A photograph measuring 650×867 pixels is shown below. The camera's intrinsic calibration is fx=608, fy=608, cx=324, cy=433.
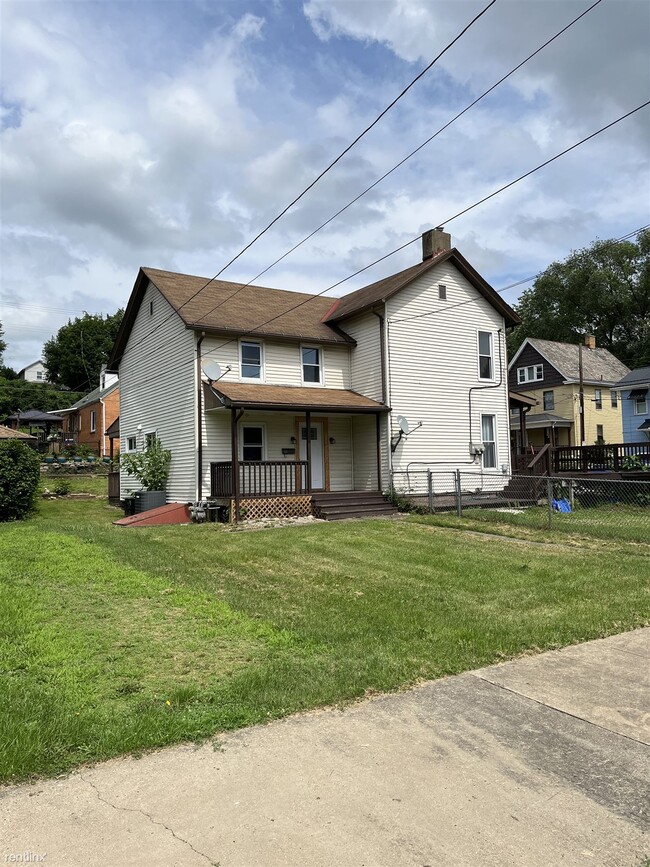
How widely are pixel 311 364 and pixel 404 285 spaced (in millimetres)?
3680

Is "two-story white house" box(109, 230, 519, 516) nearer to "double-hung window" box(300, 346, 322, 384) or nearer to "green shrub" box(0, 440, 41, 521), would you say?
"double-hung window" box(300, 346, 322, 384)

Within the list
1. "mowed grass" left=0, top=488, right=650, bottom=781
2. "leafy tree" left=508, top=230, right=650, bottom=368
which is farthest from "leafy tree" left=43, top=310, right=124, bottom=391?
"mowed grass" left=0, top=488, right=650, bottom=781

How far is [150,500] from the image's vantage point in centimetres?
1748

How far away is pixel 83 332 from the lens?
68.8 m

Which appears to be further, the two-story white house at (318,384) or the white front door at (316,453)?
the white front door at (316,453)

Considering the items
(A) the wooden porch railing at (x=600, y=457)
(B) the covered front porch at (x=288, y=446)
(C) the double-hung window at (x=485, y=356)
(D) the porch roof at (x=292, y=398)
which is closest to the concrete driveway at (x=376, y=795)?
(B) the covered front porch at (x=288, y=446)

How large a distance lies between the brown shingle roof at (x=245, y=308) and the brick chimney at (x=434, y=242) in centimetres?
390

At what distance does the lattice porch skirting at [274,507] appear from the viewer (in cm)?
1546

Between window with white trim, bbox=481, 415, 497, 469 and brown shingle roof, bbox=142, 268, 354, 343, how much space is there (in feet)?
17.8

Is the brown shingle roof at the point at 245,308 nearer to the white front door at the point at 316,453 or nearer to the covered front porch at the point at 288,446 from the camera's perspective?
the covered front porch at the point at 288,446

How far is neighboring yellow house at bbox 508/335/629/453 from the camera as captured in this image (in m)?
39.1

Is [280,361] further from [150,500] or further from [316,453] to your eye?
[150,500]

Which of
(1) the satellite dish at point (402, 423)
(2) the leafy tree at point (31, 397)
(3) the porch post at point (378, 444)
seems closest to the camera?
(3) the porch post at point (378, 444)

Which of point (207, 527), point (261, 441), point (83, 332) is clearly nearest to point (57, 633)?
point (207, 527)
